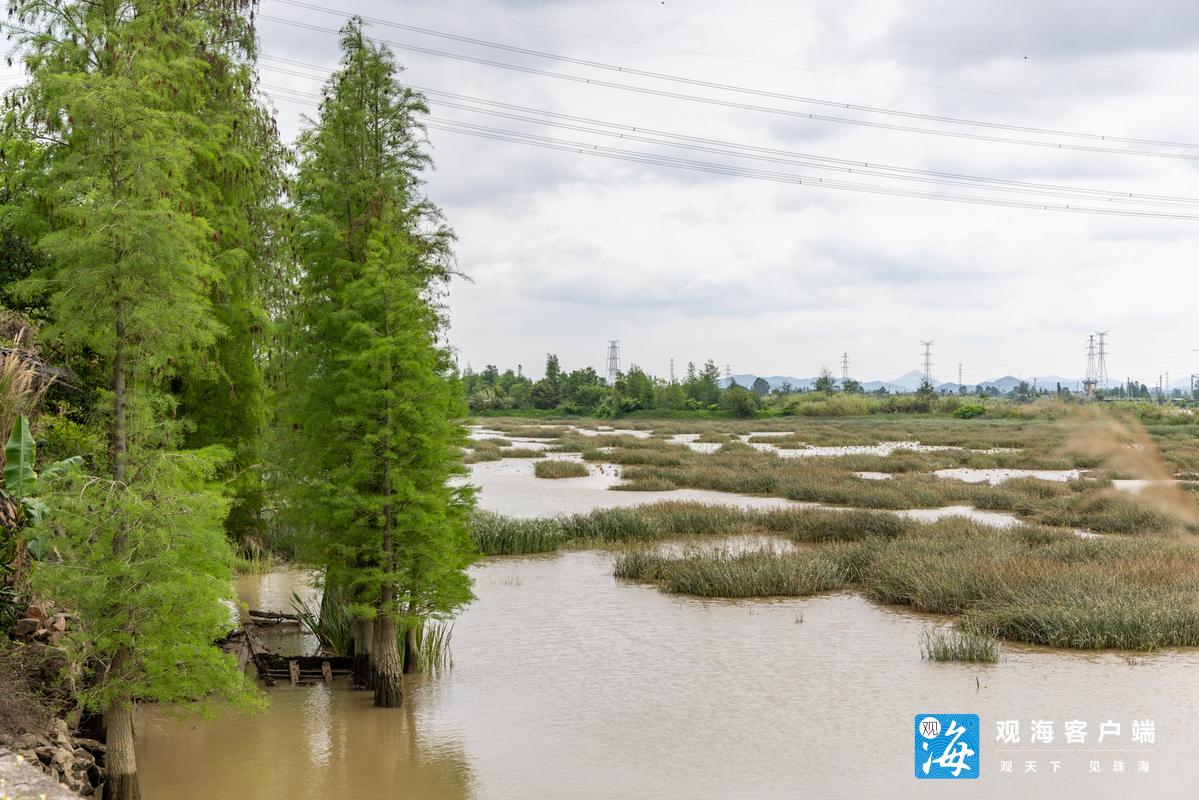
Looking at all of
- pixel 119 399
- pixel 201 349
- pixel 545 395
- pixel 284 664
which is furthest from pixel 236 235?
pixel 545 395

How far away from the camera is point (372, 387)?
437 inches

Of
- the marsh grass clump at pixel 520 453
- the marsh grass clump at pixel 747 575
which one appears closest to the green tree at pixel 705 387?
the marsh grass clump at pixel 520 453

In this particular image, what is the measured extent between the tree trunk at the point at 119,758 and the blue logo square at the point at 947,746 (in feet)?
23.0

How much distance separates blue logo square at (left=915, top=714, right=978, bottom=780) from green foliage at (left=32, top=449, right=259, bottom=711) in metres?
6.47

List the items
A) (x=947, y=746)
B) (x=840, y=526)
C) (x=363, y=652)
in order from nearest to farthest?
(x=947, y=746) < (x=363, y=652) < (x=840, y=526)

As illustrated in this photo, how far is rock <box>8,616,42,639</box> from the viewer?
9062mm

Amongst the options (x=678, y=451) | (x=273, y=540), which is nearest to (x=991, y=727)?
(x=273, y=540)

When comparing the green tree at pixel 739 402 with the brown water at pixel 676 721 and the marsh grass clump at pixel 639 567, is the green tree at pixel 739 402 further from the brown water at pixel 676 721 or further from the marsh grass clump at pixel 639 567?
the brown water at pixel 676 721

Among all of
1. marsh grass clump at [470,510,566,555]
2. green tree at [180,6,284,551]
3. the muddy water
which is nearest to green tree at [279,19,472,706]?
green tree at [180,6,284,551]

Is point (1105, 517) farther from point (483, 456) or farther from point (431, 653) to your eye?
point (483, 456)

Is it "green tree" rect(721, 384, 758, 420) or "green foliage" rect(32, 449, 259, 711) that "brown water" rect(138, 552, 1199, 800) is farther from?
"green tree" rect(721, 384, 758, 420)

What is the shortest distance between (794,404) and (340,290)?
302 ft

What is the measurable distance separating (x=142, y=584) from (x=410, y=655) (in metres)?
5.57

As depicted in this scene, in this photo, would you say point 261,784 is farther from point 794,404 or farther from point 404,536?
point 794,404
